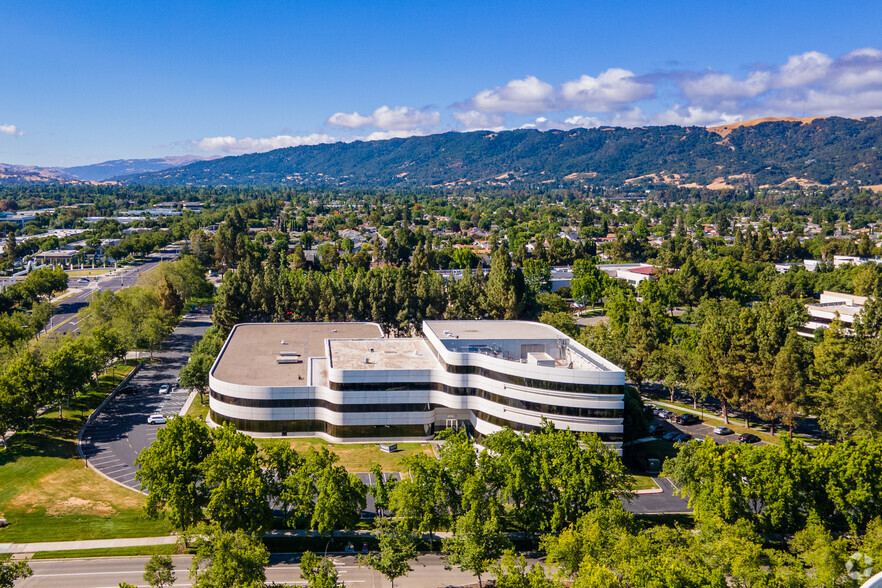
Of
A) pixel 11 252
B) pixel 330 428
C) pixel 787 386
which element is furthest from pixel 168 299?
pixel 11 252

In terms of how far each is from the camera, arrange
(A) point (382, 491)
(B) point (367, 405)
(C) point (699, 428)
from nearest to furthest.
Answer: (A) point (382, 491), (B) point (367, 405), (C) point (699, 428)

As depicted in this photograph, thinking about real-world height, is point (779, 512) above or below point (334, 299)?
below

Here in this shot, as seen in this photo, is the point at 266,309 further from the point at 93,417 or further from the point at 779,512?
the point at 779,512

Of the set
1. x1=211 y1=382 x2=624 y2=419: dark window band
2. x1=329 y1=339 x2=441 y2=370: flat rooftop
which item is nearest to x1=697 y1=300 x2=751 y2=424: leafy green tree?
x1=211 y1=382 x2=624 y2=419: dark window band

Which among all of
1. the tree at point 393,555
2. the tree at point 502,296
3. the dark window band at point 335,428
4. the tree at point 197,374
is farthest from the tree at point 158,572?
the tree at point 502,296

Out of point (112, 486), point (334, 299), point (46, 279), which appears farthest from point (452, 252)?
point (112, 486)

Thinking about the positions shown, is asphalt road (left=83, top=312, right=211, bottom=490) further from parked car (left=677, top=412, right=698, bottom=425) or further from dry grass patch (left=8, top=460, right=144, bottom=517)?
parked car (left=677, top=412, right=698, bottom=425)

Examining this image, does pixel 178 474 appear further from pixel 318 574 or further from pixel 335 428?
pixel 335 428
